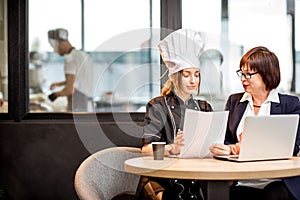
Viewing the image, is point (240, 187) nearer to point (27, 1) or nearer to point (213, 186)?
point (213, 186)

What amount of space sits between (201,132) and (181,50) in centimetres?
56

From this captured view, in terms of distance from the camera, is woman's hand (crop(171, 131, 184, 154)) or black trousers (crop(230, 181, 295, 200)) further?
black trousers (crop(230, 181, 295, 200))

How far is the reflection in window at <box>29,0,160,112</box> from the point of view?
12.9ft

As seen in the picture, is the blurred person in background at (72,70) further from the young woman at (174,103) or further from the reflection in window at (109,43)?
the young woman at (174,103)

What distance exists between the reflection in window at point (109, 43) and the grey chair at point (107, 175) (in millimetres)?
858

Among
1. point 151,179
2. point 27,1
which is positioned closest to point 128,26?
point 27,1

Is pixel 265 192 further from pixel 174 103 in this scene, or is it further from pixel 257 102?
pixel 174 103

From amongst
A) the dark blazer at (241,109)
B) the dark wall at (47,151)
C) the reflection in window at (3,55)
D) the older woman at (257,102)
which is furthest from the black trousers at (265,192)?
the reflection in window at (3,55)

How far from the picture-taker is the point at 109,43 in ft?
14.2

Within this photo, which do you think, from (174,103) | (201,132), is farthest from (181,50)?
(201,132)

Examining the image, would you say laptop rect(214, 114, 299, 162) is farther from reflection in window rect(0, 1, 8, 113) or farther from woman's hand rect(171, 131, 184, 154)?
reflection in window rect(0, 1, 8, 113)

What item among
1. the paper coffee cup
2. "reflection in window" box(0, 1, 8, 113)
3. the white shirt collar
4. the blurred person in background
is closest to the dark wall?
"reflection in window" box(0, 1, 8, 113)

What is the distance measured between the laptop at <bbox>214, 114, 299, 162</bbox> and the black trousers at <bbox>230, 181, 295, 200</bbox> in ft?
0.69

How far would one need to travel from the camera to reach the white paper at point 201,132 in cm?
253
